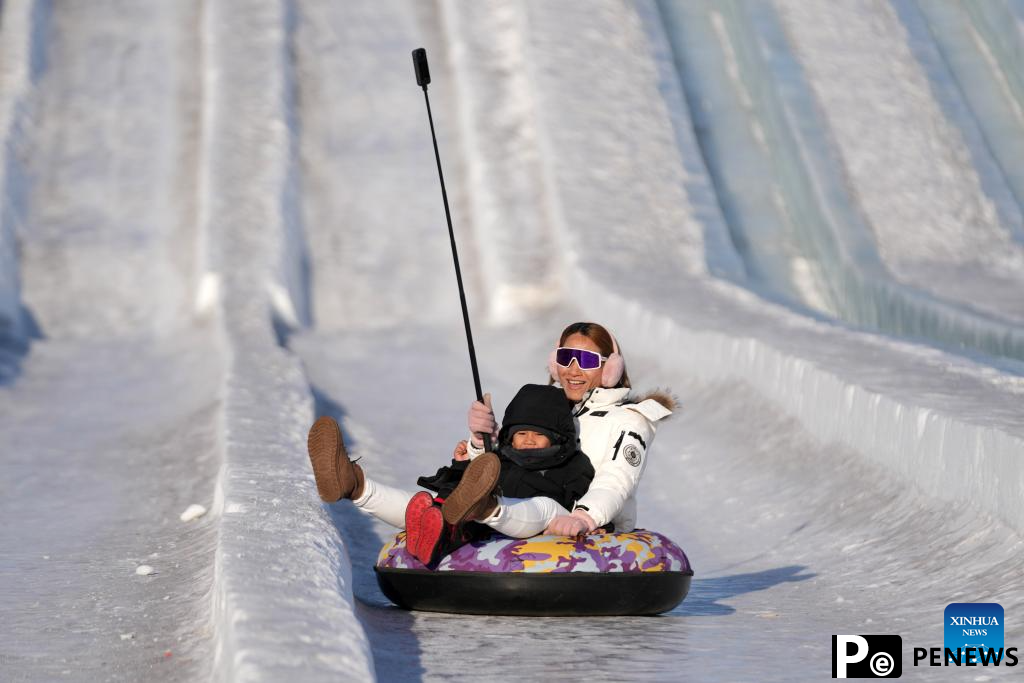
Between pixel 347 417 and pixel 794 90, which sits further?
pixel 794 90

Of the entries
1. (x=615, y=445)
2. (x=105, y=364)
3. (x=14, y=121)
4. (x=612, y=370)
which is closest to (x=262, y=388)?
(x=105, y=364)

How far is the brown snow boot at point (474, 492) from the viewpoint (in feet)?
13.1

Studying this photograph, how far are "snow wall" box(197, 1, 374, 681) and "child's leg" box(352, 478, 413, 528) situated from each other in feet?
0.66

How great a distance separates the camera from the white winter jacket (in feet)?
14.9

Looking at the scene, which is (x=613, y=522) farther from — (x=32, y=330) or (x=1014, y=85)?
(x=1014, y=85)

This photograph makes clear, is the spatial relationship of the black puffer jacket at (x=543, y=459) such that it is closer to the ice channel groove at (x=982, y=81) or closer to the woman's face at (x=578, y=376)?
the woman's face at (x=578, y=376)

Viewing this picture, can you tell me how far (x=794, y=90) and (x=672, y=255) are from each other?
132 inches

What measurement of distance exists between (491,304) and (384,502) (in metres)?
7.73

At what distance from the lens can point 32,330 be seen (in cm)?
1162

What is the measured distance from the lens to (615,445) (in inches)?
181

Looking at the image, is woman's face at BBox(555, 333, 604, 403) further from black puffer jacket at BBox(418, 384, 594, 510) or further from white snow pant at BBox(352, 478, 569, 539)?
white snow pant at BBox(352, 478, 569, 539)

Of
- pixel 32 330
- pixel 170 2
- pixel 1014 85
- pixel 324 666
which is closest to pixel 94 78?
pixel 170 2

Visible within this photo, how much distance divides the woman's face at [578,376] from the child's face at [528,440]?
0.30 metres

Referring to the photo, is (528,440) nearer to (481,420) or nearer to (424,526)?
(481,420)
